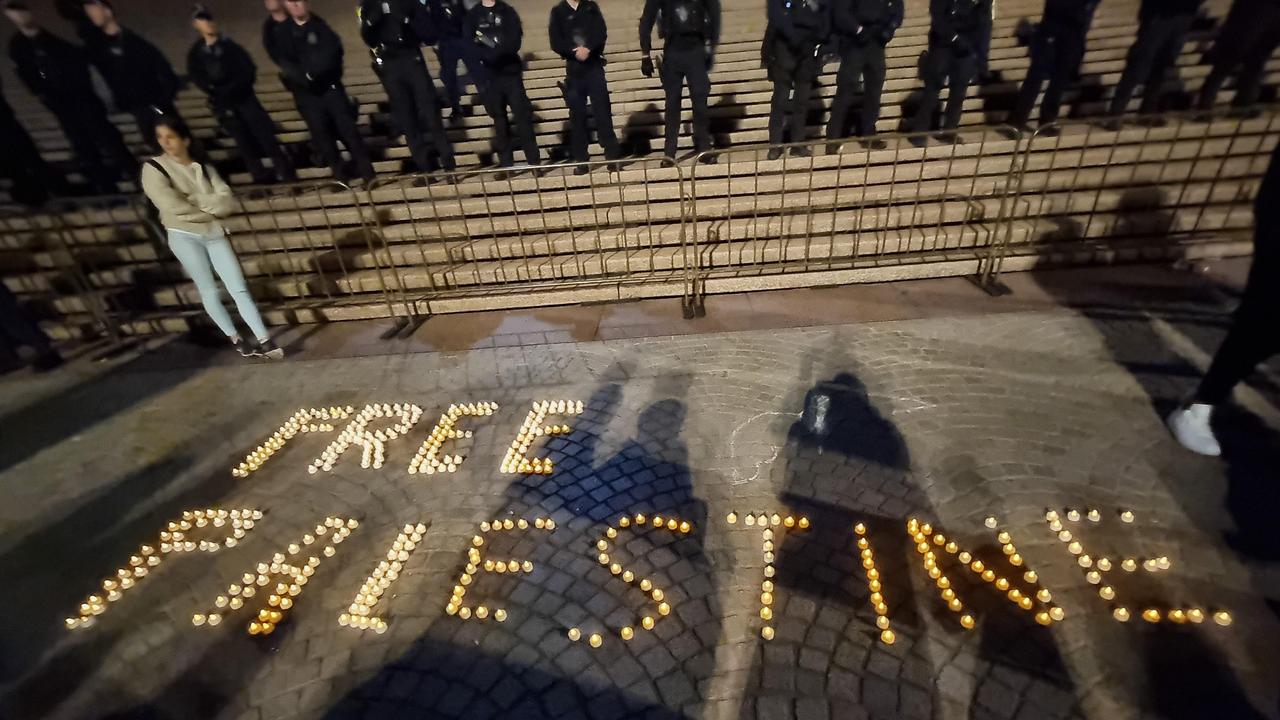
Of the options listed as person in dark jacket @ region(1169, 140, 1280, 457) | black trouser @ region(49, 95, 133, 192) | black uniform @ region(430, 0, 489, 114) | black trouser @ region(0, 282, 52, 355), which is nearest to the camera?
person in dark jacket @ region(1169, 140, 1280, 457)

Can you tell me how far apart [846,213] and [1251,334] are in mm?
4307

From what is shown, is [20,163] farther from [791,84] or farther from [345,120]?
[791,84]

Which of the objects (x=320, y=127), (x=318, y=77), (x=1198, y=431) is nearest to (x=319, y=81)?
(x=318, y=77)

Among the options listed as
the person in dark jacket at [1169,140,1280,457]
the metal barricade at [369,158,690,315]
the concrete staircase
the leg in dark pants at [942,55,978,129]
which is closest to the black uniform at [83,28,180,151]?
the concrete staircase

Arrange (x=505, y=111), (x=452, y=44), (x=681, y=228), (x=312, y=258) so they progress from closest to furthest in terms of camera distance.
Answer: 1. (x=681, y=228)
2. (x=312, y=258)
3. (x=505, y=111)
4. (x=452, y=44)

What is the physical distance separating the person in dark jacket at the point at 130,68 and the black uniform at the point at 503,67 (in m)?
4.45

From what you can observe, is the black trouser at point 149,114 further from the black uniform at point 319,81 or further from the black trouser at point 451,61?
the black trouser at point 451,61

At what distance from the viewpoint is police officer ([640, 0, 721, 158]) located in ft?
24.6

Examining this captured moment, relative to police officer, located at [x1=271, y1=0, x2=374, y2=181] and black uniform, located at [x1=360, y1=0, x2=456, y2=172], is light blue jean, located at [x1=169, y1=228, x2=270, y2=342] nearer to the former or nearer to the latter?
police officer, located at [x1=271, y1=0, x2=374, y2=181]

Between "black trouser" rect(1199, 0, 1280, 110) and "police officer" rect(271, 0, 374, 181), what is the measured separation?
11359mm

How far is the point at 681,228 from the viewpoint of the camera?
22.2 ft

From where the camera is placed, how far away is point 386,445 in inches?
212

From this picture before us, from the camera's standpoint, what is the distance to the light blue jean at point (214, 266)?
5992 mm

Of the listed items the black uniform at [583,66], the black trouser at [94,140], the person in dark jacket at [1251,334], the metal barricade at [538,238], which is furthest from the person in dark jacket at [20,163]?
the person in dark jacket at [1251,334]
